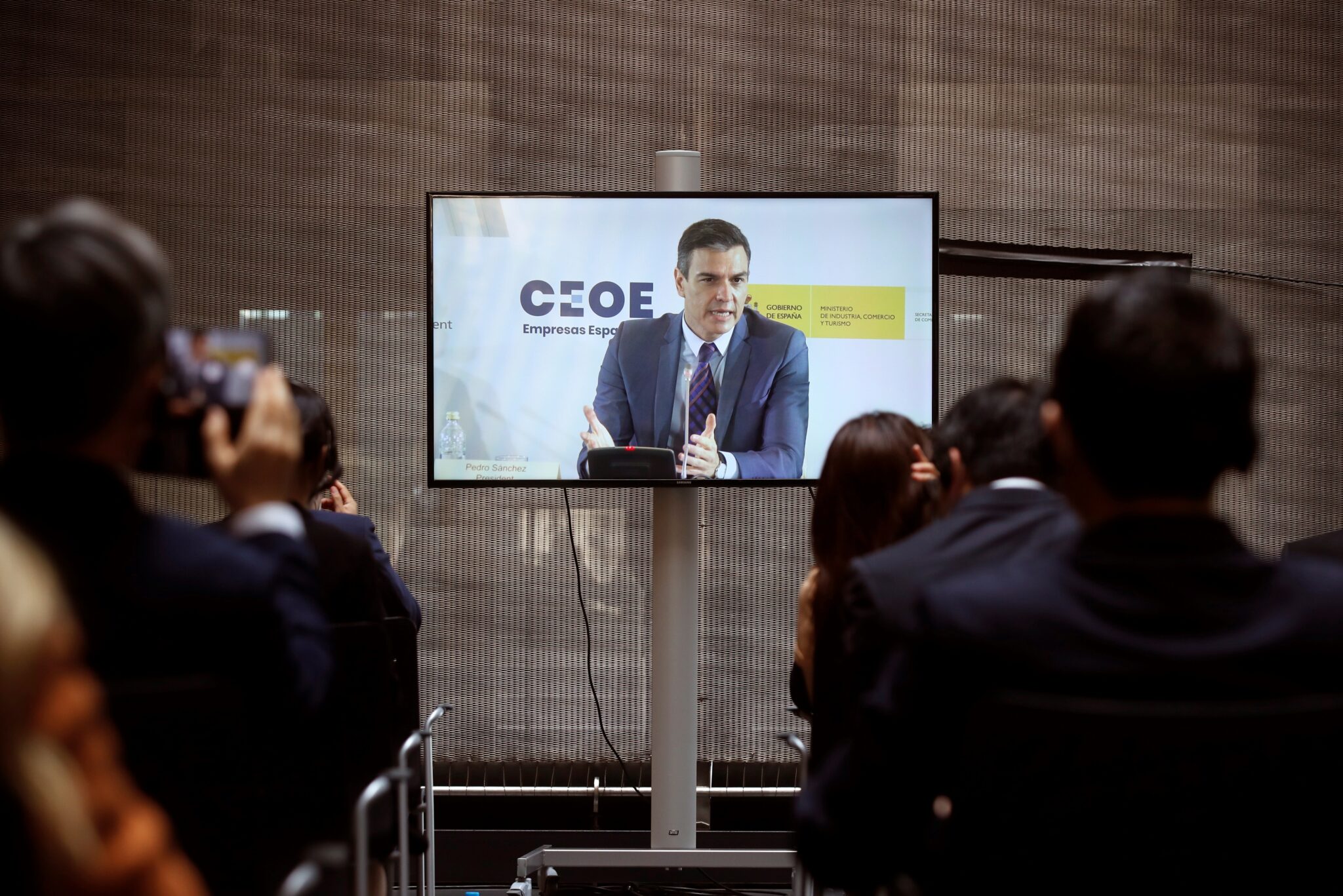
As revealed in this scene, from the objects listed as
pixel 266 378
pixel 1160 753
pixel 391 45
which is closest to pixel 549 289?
pixel 391 45

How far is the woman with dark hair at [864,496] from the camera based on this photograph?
2.38m

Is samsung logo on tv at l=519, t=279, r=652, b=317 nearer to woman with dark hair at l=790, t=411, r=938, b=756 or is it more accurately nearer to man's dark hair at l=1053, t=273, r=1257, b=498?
woman with dark hair at l=790, t=411, r=938, b=756

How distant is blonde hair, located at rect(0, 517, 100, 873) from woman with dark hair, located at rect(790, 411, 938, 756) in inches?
70.3

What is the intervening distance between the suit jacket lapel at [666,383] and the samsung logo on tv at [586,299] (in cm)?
9

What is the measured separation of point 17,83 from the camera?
14.8 feet

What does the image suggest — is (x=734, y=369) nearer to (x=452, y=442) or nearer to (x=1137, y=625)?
(x=452, y=442)

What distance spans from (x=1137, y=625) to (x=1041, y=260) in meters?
3.59

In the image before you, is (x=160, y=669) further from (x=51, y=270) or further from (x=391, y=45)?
(x=391, y=45)

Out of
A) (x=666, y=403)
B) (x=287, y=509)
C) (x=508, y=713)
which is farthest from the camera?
(x=508, y=713)

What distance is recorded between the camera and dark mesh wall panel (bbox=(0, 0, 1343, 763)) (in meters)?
4.49

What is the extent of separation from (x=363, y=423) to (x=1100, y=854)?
12.2 feet

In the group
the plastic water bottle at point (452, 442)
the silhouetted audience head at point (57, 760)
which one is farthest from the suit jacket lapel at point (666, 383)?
the silhouetted audience head at point (57, 760)

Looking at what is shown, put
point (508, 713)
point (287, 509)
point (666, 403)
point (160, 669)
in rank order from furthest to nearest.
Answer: point (508, 713)
point (666, 403)
point (287, 509)
point (160, 669)

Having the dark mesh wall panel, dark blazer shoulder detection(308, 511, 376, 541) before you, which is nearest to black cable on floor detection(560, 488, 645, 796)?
the dark mesh wall panel
